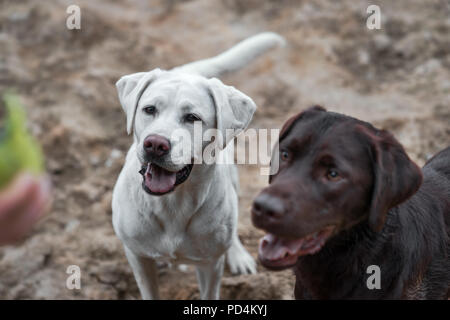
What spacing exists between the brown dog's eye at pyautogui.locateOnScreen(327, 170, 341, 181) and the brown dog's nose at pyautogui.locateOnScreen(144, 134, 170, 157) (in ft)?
2.68

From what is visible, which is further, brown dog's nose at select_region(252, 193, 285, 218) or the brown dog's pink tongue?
the brown dog's pink tongue

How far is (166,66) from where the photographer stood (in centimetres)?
596

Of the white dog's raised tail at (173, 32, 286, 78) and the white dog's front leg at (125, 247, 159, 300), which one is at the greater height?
the white dog's raised tail at (173, 32, 286, 78)

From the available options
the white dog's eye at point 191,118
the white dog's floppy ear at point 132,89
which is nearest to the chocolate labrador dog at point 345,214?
the white dog's eye at point 191,118

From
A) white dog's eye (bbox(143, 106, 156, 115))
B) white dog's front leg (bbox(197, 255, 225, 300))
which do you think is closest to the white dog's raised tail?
Result: white dog's eye (bbox(143, 106, 156, 115))

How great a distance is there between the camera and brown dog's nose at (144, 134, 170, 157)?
2422 mm

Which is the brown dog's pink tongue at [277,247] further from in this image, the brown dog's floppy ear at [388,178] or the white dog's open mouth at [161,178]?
the white dog's open mouth at [161,178]

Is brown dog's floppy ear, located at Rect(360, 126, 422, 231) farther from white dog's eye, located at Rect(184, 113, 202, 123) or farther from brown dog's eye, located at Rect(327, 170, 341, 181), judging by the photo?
white dog's eye, located at Rect(184, 113, 202, 123)

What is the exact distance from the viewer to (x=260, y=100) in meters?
5.61

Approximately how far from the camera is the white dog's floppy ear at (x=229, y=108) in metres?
2.71

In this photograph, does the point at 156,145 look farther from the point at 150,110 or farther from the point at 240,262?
the point at 240,262

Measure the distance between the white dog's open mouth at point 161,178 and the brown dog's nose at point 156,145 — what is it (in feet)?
0.64

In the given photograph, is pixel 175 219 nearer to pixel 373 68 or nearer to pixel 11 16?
pixel 373 68
